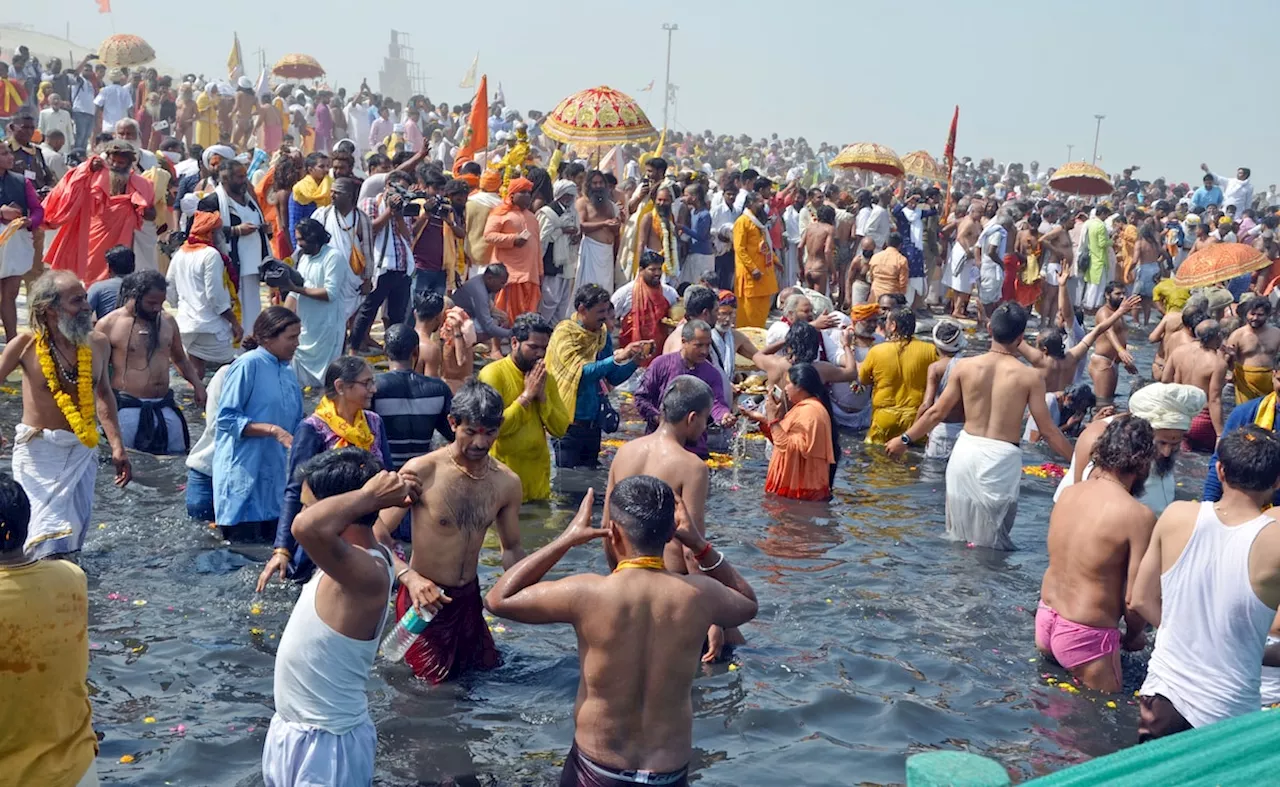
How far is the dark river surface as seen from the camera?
5816 mm

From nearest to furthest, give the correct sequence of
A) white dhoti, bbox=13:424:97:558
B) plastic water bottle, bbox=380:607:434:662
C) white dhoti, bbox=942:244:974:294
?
1. plastic water bottle, bbox=380:607:434:662
2. white dhoti, bbox=13:424:97:558
3. white dhoti, bbox=942:244:974:294

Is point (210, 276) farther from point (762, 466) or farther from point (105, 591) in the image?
point (762, 466)

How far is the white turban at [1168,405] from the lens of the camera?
7.11 m

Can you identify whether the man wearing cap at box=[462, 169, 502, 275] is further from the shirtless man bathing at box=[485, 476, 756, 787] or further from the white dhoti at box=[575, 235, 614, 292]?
the shirtless man bathing at box=[485, 476, 756, 787]

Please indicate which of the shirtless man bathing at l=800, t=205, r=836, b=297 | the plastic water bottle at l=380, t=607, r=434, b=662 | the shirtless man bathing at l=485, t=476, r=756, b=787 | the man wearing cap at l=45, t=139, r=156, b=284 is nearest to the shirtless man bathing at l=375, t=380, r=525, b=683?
the plastic water bottle at l=380, t=607, r=434, b=662

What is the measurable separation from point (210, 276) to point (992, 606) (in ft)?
22.0

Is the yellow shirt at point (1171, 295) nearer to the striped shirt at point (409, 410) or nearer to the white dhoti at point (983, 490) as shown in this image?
the white dhoti at point (983, 490)

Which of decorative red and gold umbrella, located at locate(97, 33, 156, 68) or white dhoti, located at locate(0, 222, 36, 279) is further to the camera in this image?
decorative red and gold umbrella, located at locate(97, 33, 156, 68)

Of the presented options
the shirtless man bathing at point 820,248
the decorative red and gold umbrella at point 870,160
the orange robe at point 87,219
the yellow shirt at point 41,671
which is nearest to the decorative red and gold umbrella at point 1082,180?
the decorative red and gold umbrella at point 870,160

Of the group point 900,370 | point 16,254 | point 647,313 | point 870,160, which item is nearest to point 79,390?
point 16,254

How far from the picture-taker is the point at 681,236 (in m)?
16.7

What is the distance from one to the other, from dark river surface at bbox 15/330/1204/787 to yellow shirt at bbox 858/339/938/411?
213 cm

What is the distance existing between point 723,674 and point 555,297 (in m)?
8.65

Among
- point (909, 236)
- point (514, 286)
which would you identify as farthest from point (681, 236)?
point (909, 236)
